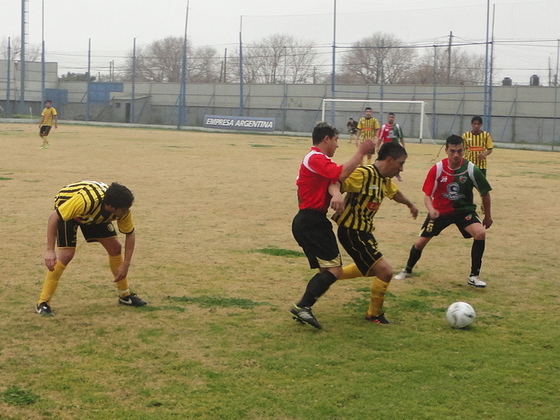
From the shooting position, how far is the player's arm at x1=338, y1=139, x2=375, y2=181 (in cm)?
601

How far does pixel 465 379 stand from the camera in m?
5.42

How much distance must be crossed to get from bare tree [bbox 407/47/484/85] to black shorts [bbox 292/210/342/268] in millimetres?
38192

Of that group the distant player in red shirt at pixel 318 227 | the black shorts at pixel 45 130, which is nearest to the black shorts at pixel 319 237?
the distant player in red shirt at pixel 318 227

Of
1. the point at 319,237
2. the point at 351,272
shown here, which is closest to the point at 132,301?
the point at 319,237

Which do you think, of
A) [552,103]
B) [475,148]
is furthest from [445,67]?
[475,148]

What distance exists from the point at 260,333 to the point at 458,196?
3284 mm

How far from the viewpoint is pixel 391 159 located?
670 cm

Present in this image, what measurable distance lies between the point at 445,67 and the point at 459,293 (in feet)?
130

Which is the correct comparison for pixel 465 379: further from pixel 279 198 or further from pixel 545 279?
pixel 279 198

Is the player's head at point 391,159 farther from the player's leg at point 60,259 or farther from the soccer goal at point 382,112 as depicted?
the soccer goal at point 382,112

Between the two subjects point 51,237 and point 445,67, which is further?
point 445,67

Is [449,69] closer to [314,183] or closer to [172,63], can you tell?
[172,63]

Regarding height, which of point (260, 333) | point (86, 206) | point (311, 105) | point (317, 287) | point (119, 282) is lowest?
point (260, 333)

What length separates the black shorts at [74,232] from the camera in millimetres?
6824
